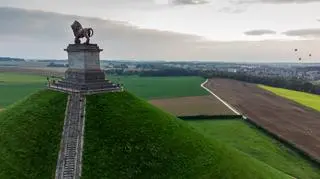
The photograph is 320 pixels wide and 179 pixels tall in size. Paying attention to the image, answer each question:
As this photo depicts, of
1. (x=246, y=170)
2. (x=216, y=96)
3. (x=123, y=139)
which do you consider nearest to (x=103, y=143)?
(x=123, y=139)

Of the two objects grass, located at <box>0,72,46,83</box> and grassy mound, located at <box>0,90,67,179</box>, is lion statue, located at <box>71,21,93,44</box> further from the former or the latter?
grass, located at <box>0,72,46,83</box>

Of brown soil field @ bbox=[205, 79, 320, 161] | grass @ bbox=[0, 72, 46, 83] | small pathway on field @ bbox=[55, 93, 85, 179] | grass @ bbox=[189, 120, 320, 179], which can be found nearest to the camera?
small pathway on field @ bbox=[55, 93, 85, 179]

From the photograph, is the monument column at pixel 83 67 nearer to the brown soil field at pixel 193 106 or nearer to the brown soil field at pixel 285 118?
the brown soil field at pixel 285 118

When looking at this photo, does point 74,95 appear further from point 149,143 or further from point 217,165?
point 217,165

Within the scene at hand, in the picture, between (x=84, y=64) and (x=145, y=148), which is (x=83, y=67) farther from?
(x=145, y=148)

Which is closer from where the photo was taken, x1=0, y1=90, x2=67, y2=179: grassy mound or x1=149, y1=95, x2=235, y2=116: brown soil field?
x1=0, y1=90, x2=67, y2=179: grassy mound

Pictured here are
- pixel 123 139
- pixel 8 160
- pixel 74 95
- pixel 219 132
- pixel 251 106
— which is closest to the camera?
pixel 8 160

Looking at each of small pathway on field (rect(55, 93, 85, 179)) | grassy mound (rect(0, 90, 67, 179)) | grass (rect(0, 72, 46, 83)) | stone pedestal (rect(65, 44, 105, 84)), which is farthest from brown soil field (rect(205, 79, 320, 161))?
grass (rect(0, 72, 46, 83))

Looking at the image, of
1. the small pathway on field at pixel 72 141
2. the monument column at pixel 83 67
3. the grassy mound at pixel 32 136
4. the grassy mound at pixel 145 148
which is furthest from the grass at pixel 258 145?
the grassy mound at pixel 32 136
